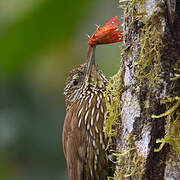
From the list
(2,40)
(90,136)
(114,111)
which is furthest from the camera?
(2,40)

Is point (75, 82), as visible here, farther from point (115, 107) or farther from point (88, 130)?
point (115, 107)

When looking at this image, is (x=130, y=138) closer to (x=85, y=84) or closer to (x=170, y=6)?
(x=170, y=6)

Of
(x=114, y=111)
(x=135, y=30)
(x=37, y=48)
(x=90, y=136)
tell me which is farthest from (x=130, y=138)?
(x=37, y=48)

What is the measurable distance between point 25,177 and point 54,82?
135cm

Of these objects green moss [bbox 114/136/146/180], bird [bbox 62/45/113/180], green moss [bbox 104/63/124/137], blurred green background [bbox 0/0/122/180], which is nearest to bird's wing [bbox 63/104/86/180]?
bird [bbox 62/45/113/180]

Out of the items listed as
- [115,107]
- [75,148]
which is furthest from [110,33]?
[75,148]

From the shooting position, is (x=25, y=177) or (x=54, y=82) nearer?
(x=25, y=177)

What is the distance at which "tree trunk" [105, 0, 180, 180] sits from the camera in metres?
2.19

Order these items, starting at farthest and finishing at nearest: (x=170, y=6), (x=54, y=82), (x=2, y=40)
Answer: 1. (x=54, y=82)
2. (x=2, y=40)
3. (x=170, y=6)

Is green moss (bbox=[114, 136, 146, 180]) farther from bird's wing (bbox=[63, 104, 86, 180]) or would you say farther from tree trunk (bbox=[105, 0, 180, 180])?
bird's wing (bbox=[63, 104, 86, 180])

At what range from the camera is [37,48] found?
4.30 metres

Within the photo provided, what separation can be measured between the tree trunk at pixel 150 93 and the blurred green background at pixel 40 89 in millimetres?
1922

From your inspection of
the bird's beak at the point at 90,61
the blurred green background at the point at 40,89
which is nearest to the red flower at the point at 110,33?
the bird's beak at the point at 90,61

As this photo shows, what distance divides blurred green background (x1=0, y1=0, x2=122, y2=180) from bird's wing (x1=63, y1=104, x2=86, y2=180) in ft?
3.59
